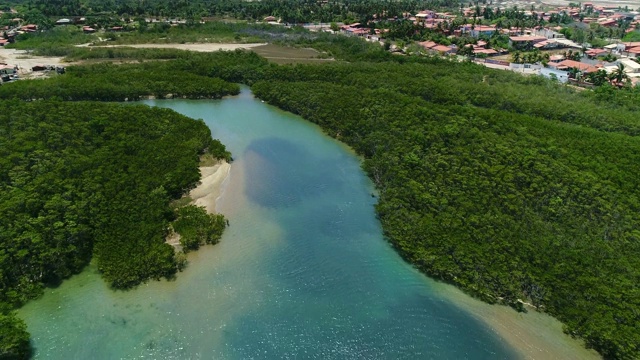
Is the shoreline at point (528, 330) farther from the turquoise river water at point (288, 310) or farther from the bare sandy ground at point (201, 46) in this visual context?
the bare sandy ground at point (201, 46)

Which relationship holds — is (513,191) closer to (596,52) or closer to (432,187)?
(432,187)

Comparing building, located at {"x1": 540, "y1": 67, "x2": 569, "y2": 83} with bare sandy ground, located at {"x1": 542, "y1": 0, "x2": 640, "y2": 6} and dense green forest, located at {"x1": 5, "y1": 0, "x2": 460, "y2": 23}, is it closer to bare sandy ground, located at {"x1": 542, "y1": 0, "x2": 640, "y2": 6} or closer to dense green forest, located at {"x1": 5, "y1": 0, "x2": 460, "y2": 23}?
dense green forest, located at {"x1": 5, "y1": 0, "x2": 460, "y2": 23}

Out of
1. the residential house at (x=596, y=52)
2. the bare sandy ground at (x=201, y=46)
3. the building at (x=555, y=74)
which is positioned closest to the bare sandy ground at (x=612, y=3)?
the residential house at (x=596, y=52)

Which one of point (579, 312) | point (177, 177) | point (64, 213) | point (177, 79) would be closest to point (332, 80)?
point (177, 79)

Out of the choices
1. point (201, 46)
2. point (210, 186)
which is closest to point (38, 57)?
point (201, 46)

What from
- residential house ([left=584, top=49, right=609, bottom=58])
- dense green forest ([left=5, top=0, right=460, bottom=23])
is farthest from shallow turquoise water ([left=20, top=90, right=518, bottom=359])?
dense green forest ([left=5, top=0, right=460, bottom=23])

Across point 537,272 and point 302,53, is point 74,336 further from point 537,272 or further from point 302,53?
point 302,53
